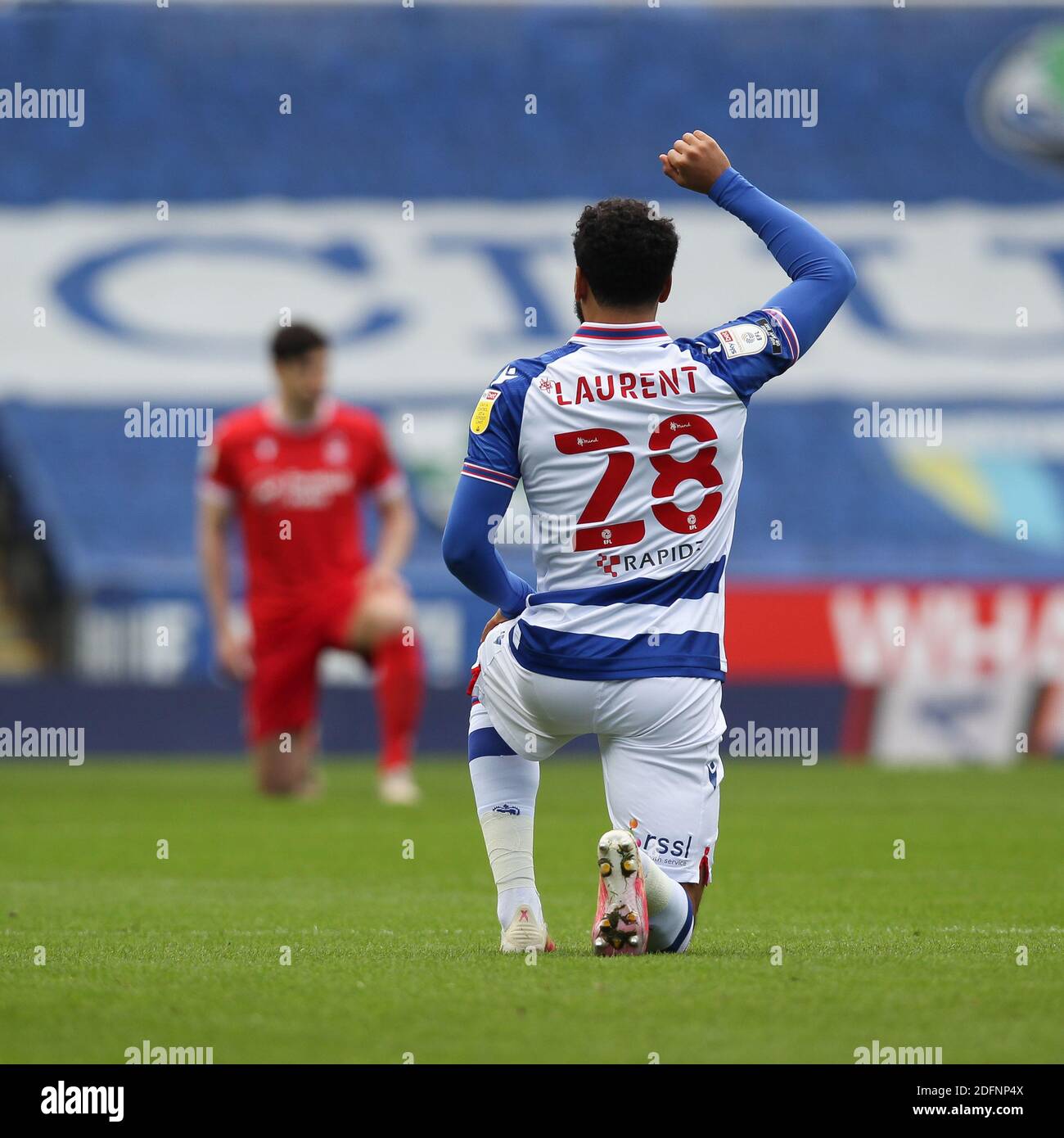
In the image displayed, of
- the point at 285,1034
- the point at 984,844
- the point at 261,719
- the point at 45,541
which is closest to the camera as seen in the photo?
the point at 285,1034

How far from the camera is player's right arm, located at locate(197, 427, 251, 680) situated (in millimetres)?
11406

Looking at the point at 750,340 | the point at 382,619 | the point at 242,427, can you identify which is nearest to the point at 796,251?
the point at 750,340

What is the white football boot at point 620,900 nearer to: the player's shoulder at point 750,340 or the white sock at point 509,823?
the white sock at point 509,823

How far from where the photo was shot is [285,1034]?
3807 millimetres

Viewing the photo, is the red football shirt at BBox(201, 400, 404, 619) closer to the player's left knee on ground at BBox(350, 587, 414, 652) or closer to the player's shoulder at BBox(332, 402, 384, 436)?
the player's shoulder at BBox(332, 402, 384, 436)

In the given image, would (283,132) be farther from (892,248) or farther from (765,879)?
(765,879)

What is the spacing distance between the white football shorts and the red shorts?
686 centimetres

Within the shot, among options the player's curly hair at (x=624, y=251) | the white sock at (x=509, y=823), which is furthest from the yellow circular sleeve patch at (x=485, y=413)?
the white sock at (x=509, y=823)

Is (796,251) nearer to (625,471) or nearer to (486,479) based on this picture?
(625,471)

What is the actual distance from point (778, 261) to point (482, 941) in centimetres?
199

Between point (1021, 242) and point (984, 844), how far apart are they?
1486cm

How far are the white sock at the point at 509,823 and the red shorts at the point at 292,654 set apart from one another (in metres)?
6.63
